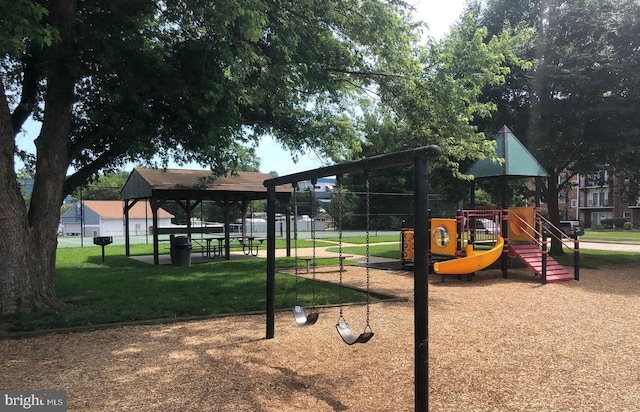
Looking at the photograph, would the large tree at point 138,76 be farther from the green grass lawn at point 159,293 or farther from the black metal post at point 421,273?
the black metal post at point 421,273

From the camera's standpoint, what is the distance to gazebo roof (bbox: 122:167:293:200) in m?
15.6

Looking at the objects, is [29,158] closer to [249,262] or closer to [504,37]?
[249,262]

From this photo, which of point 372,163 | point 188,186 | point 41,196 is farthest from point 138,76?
point 188,186

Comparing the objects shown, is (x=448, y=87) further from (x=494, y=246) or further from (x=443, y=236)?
(x=494, y=246)

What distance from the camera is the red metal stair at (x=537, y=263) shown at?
452 inches

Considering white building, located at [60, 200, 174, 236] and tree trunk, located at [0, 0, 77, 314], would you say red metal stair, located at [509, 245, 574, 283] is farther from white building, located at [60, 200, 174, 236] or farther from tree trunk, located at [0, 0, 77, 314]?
white building, located at [60, 200, 174, 236]

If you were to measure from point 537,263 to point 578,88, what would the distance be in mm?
6123

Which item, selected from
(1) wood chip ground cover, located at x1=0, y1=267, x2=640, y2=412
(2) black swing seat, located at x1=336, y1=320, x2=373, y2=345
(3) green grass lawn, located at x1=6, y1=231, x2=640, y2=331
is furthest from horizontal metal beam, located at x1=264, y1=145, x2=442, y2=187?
(3) green grass lawn, located at x1=6, y1=231, x2=640, y2=331

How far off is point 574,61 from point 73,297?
15085mm

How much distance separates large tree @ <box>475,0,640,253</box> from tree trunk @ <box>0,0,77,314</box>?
13.1m

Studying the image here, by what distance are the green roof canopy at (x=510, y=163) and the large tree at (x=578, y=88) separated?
8.91 feet

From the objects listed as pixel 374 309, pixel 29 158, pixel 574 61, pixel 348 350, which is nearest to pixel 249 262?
pixel 29 158

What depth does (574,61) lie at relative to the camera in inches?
569

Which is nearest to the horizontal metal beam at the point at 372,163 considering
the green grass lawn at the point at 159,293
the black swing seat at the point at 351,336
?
the black swing seat at the point at 351,336
